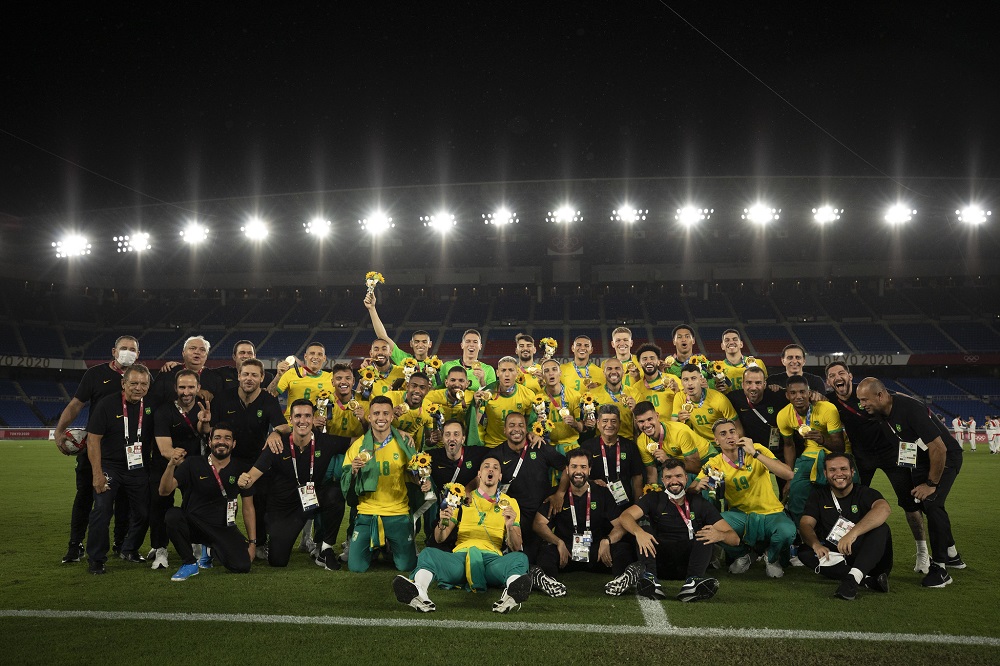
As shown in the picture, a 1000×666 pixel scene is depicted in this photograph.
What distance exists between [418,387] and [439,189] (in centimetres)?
2549

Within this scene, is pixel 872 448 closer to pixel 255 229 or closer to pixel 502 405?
pixel 502 405

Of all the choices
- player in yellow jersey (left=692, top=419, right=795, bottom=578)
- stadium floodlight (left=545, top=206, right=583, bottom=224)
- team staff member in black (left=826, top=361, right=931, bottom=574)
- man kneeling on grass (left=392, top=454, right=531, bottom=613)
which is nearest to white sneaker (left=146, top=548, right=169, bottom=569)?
man kneeling on grass (left=392, top=454, right=531, bottom=613)

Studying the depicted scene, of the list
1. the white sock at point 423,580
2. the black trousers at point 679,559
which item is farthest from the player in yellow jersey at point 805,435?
the white sock at point 423,580

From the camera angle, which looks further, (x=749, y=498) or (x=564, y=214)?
(x=564, y=214)

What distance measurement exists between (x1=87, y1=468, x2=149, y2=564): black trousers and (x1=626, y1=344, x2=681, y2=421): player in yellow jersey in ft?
17.5

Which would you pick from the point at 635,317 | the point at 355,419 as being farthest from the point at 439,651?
the point at 635,317

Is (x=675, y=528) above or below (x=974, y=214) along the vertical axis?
below

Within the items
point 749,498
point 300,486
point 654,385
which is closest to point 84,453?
point 300,486

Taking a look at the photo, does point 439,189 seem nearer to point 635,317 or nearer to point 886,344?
point 635,317

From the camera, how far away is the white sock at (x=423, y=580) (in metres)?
5.27

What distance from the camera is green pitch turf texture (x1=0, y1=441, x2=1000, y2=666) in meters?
4.27

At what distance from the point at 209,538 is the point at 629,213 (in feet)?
95.5

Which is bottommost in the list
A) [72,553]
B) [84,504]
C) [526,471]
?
[72,553]

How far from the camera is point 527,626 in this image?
191 inches
